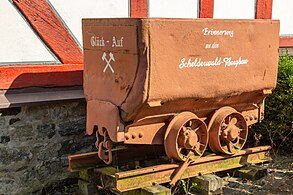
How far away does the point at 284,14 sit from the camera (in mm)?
8125

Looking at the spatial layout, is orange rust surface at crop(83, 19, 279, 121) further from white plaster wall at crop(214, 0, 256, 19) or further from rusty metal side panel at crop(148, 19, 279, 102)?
white plaster wall at crop(214, 0, 256, 19)

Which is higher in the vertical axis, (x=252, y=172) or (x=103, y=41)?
(x=103, y=41)

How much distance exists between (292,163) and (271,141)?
427mm

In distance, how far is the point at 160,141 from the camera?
5137 millimetres

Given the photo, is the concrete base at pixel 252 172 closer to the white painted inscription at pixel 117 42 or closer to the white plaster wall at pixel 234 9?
the white painted inscription at pixel 117 42

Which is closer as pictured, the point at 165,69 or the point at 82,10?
the point at 165,69

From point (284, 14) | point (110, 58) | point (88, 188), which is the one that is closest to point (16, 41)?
point (110, 58)

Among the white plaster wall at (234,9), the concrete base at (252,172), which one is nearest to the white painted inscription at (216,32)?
the concrete base at (252,172)

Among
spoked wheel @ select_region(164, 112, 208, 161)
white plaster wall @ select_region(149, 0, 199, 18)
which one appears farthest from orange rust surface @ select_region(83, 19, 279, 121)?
white plaster wall @ select_region(149, 0, 199, 18)

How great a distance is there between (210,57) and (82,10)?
1.70m

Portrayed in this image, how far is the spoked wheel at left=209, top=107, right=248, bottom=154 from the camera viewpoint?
544cm

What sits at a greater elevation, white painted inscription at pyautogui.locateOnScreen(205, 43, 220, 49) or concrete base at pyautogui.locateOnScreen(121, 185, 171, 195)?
white painted inscription at pyautogui.locateOnScreen(205, 43, 220, 49)

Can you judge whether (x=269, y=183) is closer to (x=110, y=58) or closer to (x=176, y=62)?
(x=176, y=62)

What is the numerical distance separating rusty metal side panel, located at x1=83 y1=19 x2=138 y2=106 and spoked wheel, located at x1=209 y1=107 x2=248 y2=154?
1.21 m
